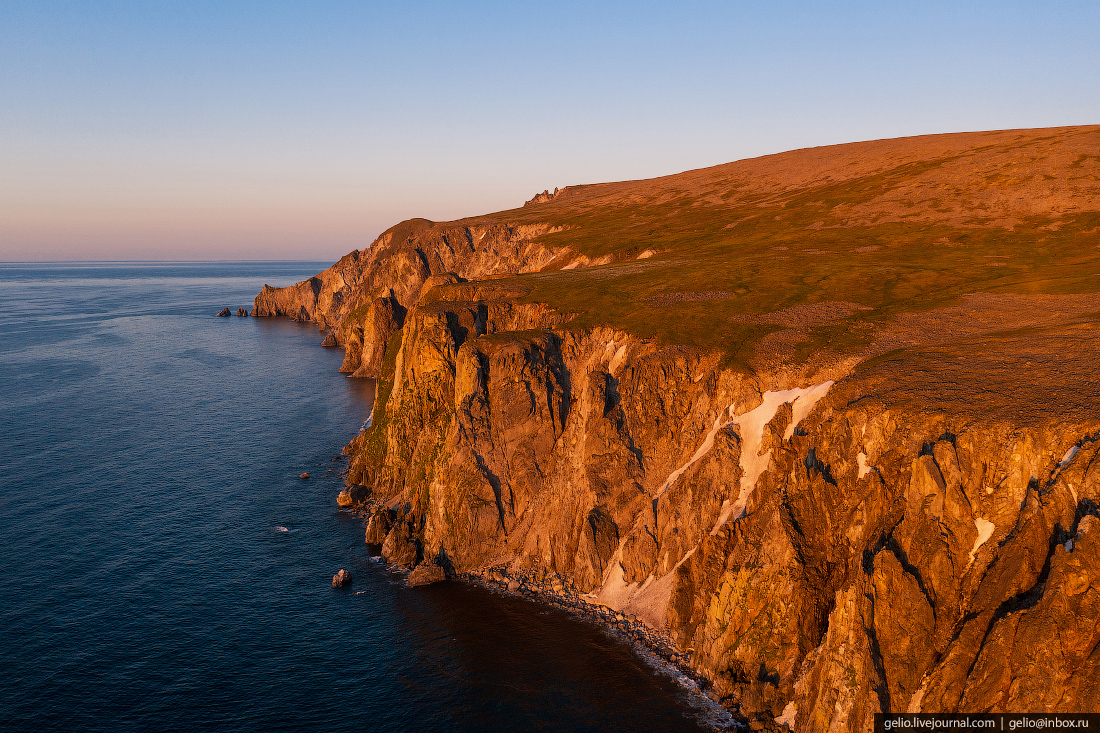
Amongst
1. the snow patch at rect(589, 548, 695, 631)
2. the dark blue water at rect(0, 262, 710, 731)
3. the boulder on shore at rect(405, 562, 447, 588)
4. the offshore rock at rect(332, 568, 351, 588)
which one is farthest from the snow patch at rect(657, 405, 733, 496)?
the offshore rock at rect(332, 568, 351, 588)

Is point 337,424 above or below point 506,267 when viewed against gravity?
below

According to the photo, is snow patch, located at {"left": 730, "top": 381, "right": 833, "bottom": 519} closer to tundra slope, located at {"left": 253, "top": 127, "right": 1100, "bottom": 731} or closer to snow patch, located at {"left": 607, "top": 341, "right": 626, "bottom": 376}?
tundra slope, located at {"left": 253, "top": 127, "right": 1100, "bottom": 731}

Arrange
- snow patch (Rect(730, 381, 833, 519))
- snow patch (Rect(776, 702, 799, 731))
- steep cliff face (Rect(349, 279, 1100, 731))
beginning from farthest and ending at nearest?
snow patch (Rect(730, 381, 833, 519)) < snow patch (Rect(776, 702, 799, 731)) < steep cliff face (Rect(349, 279, 1100, 731))

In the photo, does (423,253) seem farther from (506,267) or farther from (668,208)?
(668,208)

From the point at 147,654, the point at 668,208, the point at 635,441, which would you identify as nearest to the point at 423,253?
the point at 668,208

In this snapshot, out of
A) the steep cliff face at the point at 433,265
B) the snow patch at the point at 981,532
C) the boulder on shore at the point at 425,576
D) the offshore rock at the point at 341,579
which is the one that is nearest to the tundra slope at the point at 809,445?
the snow patch at the point at 981,532

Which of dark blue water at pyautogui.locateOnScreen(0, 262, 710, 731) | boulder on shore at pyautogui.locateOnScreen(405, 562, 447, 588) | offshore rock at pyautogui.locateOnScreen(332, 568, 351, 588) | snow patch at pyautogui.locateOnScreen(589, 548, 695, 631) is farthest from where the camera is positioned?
boulder on shore at pyautogui.locateOnScreen(405, 562, 447, 588)

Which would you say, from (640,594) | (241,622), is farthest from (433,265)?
(640,594)
